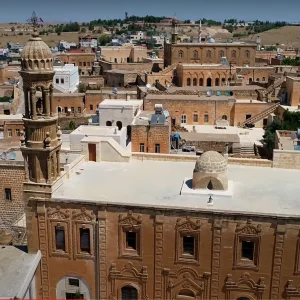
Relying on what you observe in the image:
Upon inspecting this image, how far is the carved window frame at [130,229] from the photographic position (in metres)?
18.2

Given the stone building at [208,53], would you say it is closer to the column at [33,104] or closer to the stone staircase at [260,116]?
the stone staircase at [260,116]

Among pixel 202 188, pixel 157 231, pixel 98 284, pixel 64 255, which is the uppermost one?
pixel 202 188

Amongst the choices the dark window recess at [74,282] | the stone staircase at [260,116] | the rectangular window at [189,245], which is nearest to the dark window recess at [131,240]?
the rectangular window at [189,245]

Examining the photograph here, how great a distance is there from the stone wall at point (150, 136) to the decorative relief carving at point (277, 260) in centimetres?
1644

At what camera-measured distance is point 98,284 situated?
1925 centimetres

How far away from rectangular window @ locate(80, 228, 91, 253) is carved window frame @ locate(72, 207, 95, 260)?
12 centimetres

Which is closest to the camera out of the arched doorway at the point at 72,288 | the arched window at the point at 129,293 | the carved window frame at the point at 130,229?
the carved window frame at the point at 130,229

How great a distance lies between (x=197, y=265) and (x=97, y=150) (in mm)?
8170

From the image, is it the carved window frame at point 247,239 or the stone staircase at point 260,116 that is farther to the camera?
the stone staircase at point 260,116

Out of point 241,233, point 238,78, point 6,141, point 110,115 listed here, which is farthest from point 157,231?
point 238,78

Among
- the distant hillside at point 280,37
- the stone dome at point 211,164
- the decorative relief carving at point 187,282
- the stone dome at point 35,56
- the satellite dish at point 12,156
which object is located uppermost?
the distant hillside at point 280,37

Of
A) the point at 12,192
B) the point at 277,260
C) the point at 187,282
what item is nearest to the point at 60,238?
the point at 187,282

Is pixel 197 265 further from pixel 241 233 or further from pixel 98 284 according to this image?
pixel 98 284

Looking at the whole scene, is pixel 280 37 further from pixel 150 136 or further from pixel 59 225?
pixel 59 225
